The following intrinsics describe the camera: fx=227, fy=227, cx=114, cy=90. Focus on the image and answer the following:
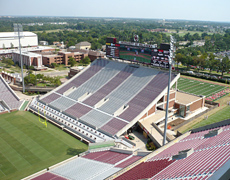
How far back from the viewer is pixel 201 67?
85.8 meters

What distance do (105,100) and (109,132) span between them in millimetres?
9343

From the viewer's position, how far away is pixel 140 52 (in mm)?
47344

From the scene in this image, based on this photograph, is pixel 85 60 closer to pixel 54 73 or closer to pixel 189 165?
pixel 54 73

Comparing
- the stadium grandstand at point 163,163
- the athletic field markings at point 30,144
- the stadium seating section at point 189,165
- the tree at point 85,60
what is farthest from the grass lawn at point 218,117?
the tree at point 85,60

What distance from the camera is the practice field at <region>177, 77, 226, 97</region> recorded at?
196 ft

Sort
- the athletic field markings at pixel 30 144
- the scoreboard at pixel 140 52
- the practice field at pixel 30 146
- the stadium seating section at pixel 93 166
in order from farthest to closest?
1. the scoreboard at pixel 140 52
2. the athletic field markings at pixel 30 144
3. the practice field at pixel 30 146
4. the stadium seating section at pixel 93 166

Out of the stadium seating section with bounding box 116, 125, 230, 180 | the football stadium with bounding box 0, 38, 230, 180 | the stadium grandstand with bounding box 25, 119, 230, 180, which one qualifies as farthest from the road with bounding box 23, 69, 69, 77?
the stadium seating section with bounding box 116, 125, 230, 180

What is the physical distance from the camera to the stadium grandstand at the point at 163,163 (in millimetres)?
14783

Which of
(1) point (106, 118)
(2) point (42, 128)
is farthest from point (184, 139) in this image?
(2) point (42, 128)

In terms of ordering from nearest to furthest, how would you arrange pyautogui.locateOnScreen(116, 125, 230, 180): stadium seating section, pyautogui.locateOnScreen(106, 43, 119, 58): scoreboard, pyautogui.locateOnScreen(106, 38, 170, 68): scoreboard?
pyautogui.locateOnScreen(116, 125, 230, 180): stadium seating section, pyautogui.locateOnScreen(106, 38, 170, 68): scoreboard, pyautogui.locateOnScreen(106, 43, 119, 58): scoreboard

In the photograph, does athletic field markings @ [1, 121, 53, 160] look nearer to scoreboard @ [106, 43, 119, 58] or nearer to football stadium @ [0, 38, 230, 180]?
football stadium @ [0, 38, 230, 180]

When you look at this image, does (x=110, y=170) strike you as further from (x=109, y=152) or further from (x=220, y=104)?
(x=220, y=104)

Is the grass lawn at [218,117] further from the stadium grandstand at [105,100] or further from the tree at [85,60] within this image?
the tree at [85,60]

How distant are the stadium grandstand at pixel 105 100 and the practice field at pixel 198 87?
66.8 feet
